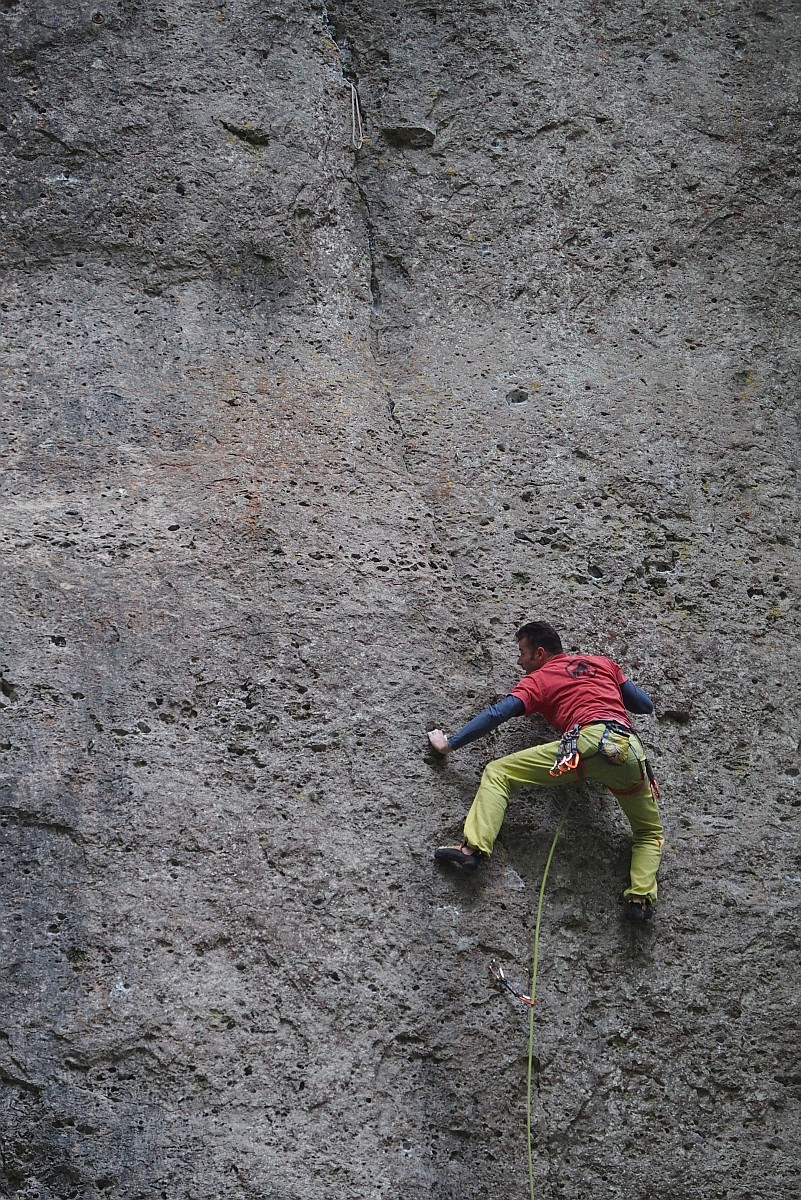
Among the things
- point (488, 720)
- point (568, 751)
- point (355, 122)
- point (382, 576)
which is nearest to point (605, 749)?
point (568, 751)

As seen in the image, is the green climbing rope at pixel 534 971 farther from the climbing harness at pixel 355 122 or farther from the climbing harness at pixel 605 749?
the climbing harness at pixel 355 122

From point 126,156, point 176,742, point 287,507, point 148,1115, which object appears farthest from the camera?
point 126,156

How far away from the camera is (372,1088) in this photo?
347 cm

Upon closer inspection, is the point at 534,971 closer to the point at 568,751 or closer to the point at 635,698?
the point at 568,751

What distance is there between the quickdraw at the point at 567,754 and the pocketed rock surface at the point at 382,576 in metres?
0.27

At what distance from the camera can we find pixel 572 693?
3.79m

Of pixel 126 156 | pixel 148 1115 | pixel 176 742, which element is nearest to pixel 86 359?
pixel 126 156

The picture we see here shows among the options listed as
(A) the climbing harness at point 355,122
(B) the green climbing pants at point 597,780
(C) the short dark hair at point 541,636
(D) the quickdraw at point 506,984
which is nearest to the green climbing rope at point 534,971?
(D) the quickdraw at point 506,984

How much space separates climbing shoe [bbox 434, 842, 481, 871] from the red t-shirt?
0.50 m

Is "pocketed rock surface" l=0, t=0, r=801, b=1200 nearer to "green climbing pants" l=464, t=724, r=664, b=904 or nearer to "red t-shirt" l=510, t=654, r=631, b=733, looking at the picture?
"green climbing pants" l=464, t=724, r=664, b=904

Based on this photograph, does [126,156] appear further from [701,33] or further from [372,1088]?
[372,1088]

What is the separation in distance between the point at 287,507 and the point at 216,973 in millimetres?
1586

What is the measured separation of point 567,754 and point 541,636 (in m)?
0.44

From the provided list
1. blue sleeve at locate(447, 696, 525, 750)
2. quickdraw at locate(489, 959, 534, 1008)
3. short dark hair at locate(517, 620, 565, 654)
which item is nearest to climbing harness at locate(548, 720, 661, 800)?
blue sleeve at locate(447, 696, 525, 750)
